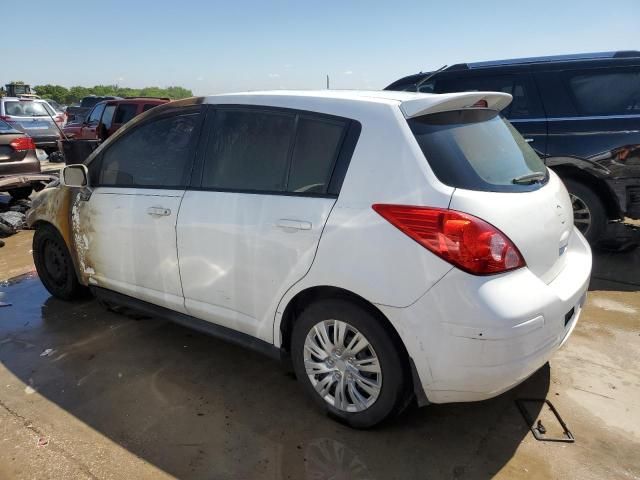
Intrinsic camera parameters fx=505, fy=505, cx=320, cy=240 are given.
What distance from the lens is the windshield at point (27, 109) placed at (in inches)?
576

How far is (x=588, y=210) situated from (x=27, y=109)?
15522 mm

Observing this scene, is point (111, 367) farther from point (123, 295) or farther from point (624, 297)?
point (624, 297)

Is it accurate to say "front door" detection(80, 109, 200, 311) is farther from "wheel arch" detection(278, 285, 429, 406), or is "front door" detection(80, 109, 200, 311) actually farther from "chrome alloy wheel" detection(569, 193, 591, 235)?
"chrome alloy wheel" detection(569, 193, 591, 235)

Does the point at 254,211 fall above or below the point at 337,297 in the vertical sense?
above

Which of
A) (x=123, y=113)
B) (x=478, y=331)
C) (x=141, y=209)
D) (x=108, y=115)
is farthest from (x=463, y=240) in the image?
(x=108, y=115)

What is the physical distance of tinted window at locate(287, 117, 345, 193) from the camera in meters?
2.55

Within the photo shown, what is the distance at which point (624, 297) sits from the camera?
436 cm

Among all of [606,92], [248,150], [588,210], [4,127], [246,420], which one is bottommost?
[246,420]

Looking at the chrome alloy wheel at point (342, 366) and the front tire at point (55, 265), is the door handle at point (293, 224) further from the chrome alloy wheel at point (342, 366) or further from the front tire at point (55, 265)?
the front tire at point (55, 265)

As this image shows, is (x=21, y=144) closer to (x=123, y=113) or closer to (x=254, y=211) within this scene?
(x=123, y=113)

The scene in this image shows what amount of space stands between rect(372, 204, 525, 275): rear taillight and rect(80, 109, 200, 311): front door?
1.61 m

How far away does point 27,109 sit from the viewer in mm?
15008

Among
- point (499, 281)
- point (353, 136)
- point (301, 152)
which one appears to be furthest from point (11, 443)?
point (499, 281)

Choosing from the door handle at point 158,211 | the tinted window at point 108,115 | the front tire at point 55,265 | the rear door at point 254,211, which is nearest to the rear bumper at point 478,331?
the rear door at point 254,211
